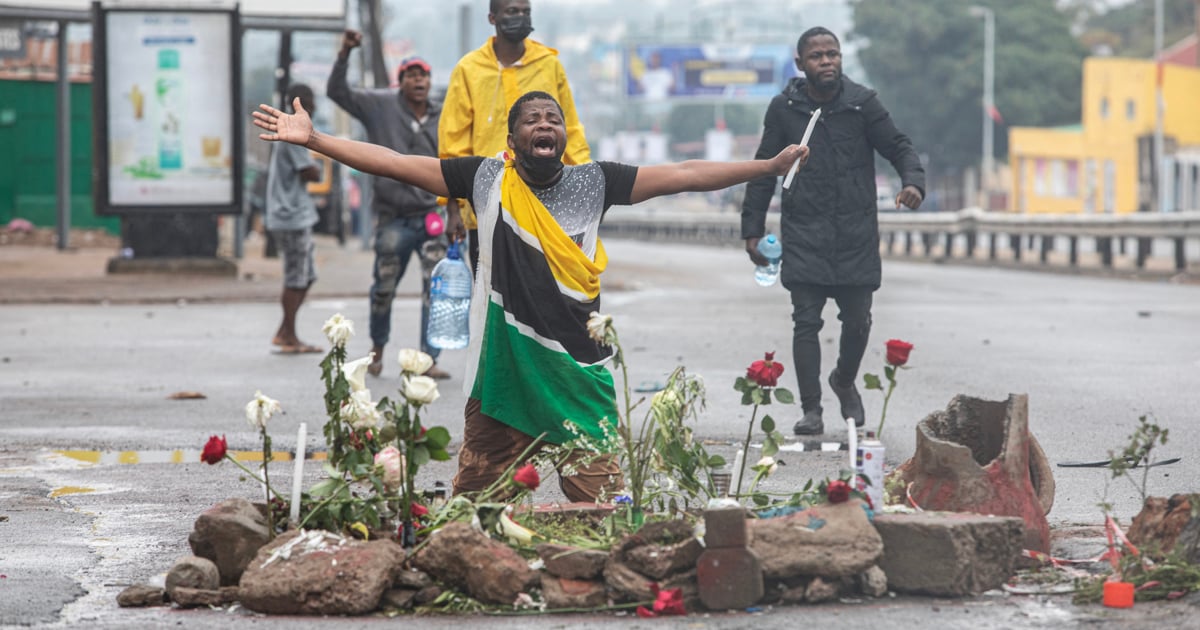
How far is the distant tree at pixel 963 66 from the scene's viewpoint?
276 feet

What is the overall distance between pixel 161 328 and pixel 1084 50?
7606 centimetres

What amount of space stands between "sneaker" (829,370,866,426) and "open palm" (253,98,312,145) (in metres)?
3.62

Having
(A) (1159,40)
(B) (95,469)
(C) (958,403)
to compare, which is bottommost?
(B) (95,469)

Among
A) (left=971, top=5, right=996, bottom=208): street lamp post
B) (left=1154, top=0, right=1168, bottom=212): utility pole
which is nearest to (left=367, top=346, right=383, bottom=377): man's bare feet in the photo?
(left=1154, top=0, right=1168, bottom=212): utility pole

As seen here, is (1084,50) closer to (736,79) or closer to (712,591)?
(736,79)

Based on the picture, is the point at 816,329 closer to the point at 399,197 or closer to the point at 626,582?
the point at 399,197

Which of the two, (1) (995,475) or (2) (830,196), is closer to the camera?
(1) (995,475)

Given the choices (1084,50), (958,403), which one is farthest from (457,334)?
(1084,50)

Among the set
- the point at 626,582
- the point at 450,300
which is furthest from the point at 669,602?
the point at 450,300

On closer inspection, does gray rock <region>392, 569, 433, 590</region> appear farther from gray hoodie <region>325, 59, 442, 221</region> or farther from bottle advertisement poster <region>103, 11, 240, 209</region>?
bottle advertisement poster <region>103, 11, 240, 209</region>

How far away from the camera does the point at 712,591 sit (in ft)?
15.5

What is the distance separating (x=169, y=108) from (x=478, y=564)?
1745 cm

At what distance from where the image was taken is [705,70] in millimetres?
92812

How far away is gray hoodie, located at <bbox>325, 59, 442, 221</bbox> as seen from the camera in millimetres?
10758
